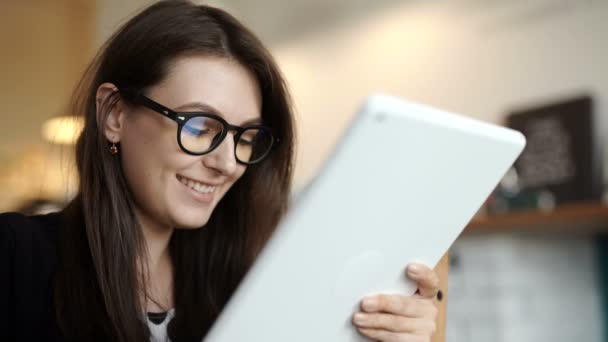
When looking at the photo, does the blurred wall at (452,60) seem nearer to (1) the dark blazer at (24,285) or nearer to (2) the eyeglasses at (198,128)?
(2) the eyeglasses at (198,128)

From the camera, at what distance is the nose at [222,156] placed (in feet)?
3.60

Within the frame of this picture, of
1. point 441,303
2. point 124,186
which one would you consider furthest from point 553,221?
point 124,186

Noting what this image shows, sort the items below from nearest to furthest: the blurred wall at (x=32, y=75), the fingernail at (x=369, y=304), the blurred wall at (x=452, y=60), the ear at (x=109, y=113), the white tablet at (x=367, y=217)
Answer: the white tablet at (x=367, y=217)
the fingernail at (x=369, y=304)
the ear at (x=109, y=113)
the blurred wall at (x=452, y=60)
the blurred wall at (x=32, y=75)

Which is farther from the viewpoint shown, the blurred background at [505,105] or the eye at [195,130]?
the blurred background at [505,105]

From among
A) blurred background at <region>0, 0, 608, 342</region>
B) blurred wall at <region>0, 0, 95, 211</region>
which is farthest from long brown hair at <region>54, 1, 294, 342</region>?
blurred wall at <region>0, 0, 95, 211</region>

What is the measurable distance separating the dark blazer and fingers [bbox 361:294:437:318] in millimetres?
555

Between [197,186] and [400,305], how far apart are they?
1.39ft

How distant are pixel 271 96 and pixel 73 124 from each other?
40 cm

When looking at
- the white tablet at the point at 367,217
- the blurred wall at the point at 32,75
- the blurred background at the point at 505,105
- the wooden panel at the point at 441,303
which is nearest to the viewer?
the white tablet at the point at 367,217

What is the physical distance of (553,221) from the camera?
2.40 meters

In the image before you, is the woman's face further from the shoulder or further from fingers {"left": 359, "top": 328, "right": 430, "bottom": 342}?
fingers {"left": 359, "top": 328, "right": 430, "bottom": 342}

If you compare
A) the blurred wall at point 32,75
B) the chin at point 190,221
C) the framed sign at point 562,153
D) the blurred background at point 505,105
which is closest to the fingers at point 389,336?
the chin at point 190,221

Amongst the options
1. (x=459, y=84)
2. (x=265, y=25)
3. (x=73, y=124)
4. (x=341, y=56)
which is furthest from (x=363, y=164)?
(x=265, y=25)

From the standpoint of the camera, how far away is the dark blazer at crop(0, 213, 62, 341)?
42.2 inches
